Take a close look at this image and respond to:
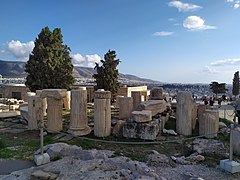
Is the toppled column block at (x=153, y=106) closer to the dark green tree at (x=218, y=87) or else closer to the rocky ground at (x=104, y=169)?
the rocky ground at (x=104, y=169)

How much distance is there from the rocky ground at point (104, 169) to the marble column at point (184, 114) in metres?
3.61

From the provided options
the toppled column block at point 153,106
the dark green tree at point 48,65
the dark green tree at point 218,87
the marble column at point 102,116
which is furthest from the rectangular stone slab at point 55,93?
→ the dark green tree at point 218,87

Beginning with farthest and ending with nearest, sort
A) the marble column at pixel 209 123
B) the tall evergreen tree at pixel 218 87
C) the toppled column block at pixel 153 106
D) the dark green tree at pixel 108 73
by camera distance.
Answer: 1. the tall evergreen tree at pixel 218 87
2. the dark green tree at pixel 108 73
3. the toppled column block at pixel 153 106
4. the marble column at pixel 209 123

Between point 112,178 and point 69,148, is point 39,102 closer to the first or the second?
point 69,148

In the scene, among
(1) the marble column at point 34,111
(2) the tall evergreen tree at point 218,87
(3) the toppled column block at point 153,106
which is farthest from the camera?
(2) the tall evergreen tree at point 218,87

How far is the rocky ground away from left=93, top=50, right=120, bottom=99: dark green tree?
15.0 metres

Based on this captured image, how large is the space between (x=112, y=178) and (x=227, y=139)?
682cm

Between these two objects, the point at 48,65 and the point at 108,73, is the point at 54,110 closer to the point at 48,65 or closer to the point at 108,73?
the point at 48,65

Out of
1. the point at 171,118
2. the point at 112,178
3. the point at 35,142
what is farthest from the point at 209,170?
the point at 171,118

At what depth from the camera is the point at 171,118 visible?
13852 millimetres

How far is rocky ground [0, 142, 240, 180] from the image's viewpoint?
5742 millimetres

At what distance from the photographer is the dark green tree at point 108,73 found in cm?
2239

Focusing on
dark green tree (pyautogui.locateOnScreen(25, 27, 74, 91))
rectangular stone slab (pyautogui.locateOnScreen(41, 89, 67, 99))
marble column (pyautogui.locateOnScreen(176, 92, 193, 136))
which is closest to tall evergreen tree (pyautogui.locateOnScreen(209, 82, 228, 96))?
dark green tree (pyautogui.locateOnScreen(25, 27, 74, 91))

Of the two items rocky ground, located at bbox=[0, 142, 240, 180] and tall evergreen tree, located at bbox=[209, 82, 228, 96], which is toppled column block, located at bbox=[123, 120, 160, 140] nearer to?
rocky ground, located at bbox=[0, 142, 240, 180]
